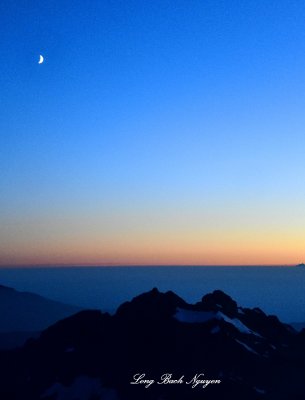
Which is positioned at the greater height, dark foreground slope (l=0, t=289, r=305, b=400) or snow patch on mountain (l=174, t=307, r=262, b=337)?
snow patch on mountain (l=174, t=307, r=262, b=337)

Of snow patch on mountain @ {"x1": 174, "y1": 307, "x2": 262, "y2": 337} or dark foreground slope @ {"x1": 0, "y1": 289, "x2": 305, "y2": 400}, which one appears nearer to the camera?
dark foreground slope @ {"x1": 0, "y1": 289, "x2": 305, "y2": 400}

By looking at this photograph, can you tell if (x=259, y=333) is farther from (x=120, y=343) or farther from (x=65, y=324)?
(x=65, y=324)

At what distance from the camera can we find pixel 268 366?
3231 inches

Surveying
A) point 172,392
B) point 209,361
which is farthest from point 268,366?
point 172,392

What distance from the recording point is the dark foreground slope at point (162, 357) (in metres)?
75.7

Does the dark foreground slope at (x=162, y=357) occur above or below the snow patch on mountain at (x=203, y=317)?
below

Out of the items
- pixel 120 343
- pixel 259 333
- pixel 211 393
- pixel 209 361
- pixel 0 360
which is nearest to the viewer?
pixel 211 393

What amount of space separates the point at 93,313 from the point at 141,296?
40.6 ft

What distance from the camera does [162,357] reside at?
82.5 m

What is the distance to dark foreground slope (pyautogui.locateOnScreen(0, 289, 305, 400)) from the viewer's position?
75688 mm

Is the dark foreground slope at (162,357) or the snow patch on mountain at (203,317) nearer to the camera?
the dark foreground slope at (162,357)

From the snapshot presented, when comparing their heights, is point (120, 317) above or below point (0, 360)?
above

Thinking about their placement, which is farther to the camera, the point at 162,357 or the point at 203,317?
the point at 203,317

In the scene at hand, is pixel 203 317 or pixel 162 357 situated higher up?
pixel 203 317
